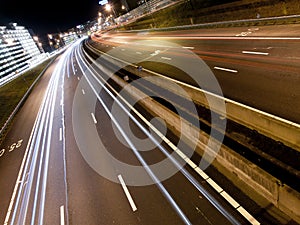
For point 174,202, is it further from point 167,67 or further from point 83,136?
point 167,67

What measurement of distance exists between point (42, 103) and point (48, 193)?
2274 centimetres

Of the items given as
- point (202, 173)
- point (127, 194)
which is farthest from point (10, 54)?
point (202, 173)

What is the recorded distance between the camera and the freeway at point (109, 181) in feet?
27.6

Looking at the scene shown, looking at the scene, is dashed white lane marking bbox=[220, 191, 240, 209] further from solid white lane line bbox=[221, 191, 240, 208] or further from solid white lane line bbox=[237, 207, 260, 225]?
solid white lane line bbox=[237, 207, 260, 225]

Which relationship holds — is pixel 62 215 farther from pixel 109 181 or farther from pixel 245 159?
pixel 245 159

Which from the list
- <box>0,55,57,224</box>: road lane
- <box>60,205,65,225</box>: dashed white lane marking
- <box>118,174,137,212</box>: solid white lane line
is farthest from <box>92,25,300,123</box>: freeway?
<box>0,55,57,224</box>: road lane

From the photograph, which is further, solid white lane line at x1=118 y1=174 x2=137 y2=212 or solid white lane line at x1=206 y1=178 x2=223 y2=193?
solid white lane line at x1=118 y1=174 x2=137 y2=212

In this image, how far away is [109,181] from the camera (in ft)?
37.6

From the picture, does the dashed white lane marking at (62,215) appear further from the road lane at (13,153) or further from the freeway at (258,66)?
the freeway at (258,66)

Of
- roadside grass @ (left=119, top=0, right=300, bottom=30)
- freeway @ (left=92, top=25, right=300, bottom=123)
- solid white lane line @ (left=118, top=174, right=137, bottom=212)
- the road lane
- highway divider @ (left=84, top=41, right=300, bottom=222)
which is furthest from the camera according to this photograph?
roadside grass @ (left=119, top=0, right=300, bottom=30)

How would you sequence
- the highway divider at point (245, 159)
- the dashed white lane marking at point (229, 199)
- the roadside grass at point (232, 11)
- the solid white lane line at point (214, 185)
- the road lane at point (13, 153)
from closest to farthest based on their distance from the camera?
1. the highway divider at point (245, 159)
2. the dashed white lane marking at point (229, 199)
3. the solid white lane line at point (214, 185)
4. the road lane at point (13, 153)
5. the roadside grass at point (232, 11)

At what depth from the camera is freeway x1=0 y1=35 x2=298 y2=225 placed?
8.40m

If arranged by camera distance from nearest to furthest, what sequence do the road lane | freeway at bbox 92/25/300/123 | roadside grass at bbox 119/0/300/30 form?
freeway at bbox 92/25/300/123, the road lane, roadside grass at bbox 119/0/300/30

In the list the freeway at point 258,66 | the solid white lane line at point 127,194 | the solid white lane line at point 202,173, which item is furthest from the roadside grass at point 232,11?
the solid white lane line at point 127,194
